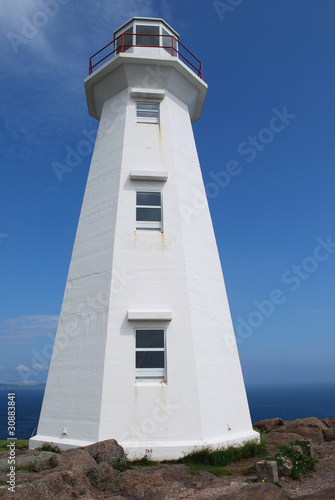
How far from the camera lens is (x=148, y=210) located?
11242 millimetres

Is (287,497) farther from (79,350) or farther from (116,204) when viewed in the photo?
(116,204)

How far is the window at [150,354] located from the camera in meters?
9.41

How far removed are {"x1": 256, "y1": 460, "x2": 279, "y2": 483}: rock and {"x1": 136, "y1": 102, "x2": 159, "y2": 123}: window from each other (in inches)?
409

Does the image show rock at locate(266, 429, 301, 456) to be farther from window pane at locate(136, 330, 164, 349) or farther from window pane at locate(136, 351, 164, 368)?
window pane at locate(136, 330, 164, 349)

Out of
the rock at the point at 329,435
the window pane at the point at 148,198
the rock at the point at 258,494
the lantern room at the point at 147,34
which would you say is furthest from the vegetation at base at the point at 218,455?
the lantern room at the point at 147,34

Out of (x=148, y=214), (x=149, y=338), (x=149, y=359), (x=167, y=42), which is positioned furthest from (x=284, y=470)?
(x=167, y=42)

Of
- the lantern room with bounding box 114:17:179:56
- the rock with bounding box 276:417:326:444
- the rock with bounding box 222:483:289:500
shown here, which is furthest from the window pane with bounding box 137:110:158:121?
the rock with bounding box 276:417:326:444

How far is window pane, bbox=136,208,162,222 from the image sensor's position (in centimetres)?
1117

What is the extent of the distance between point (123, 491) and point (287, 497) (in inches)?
103

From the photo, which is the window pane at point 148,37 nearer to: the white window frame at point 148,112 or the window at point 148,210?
the white window frame at point 148,112

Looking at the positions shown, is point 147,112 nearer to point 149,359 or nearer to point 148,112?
point 148,112

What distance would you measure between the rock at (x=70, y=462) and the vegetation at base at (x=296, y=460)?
3.88 meters

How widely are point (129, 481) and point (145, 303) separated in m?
4.35

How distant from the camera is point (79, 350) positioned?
9867 mm
